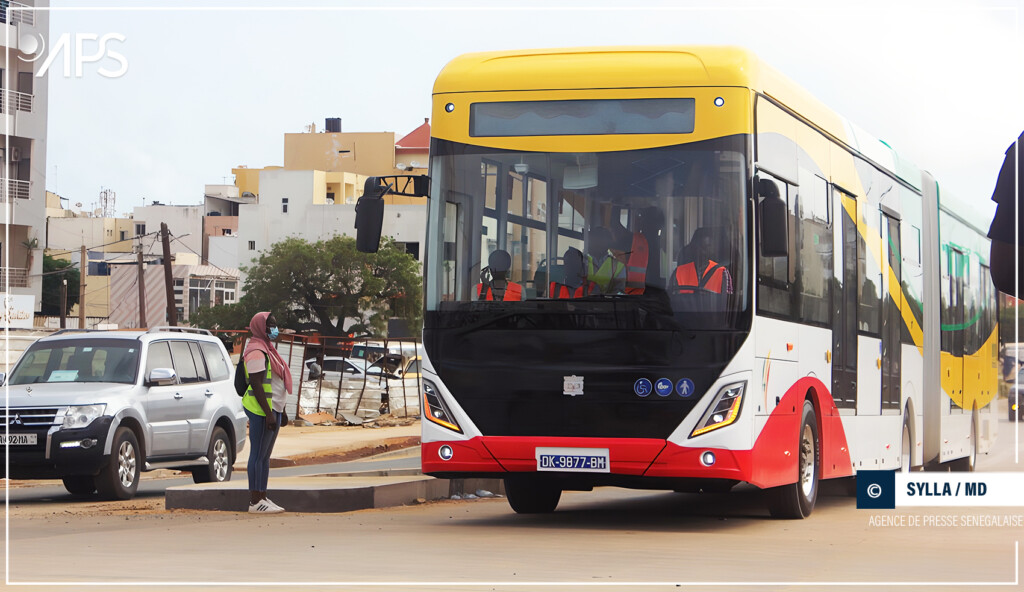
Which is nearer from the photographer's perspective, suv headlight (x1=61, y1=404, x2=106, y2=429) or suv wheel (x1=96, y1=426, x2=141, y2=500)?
suv headlight (x1=61, y1=404, x2=106, y2=429)

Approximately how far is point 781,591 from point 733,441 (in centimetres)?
331

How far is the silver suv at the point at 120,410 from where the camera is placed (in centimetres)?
1571

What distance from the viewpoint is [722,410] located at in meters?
11.1

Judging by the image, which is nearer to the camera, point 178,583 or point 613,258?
point 178,583

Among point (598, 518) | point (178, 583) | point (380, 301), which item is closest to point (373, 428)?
point (598, 518)

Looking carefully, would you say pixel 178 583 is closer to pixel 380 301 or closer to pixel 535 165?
pixel 535 165

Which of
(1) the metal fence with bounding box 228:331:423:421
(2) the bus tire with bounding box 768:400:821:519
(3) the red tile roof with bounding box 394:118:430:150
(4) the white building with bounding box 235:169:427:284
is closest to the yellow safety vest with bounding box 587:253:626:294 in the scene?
(2) the bus tire with bounding box 768:400:821:519

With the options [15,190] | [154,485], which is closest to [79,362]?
[154,485]

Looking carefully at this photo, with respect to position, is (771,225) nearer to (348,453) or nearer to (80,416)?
(80,416)

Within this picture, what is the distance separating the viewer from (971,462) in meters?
21.1

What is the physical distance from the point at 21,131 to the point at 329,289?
32414mm

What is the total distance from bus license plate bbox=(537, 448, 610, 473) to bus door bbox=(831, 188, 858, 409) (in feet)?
10.6

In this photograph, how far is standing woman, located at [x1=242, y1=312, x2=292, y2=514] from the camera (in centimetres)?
1353

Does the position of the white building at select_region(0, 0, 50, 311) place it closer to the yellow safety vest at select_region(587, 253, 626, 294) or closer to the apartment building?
the yellow safety vest at select_region(587, 253, 626, 294)
